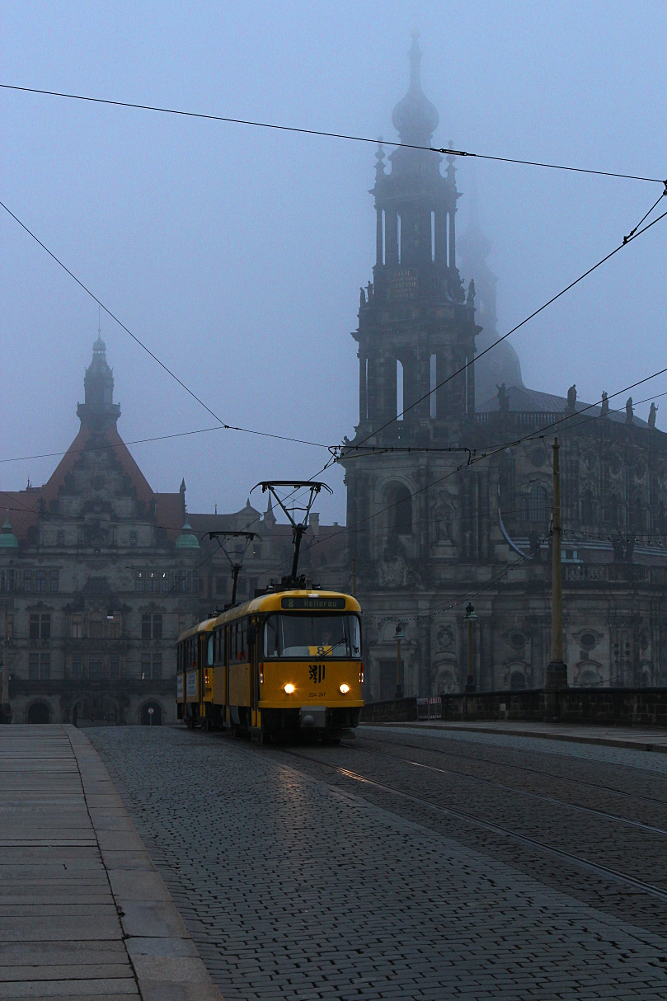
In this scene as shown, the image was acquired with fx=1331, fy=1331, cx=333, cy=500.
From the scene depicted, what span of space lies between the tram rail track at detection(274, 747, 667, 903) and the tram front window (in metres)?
6.21

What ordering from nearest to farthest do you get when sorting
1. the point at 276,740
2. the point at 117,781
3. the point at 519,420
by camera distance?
the point at 117,781 < the point at 276,740 < the point at 519,420

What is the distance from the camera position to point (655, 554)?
325 feet

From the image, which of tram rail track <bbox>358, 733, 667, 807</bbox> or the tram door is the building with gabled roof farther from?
tram rail track <bbox>358, 733, 667, 807</bbox>

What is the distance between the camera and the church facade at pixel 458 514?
8831 cm

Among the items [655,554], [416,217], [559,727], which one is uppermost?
[416,217]

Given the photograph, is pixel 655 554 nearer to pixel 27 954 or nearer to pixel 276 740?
pixel 276 740

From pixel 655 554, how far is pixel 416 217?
30687 mm

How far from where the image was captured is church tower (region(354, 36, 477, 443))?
9281 cm

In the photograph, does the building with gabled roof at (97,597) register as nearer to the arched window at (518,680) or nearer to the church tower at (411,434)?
the church tower at (411,434)

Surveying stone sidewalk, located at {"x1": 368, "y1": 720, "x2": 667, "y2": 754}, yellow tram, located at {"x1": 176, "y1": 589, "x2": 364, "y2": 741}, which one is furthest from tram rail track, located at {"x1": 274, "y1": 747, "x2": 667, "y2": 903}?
stone sidewalk, located at {"x1": 368, "y1": 720, "x2": 667, "y2": 754}

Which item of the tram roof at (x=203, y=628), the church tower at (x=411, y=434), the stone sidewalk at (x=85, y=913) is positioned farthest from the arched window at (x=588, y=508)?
the stone sidewalk at (x=85, y=913)

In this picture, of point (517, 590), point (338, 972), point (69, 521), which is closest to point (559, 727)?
point (338, 972)

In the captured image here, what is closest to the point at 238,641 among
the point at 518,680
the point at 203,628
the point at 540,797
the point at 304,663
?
the point at 304,663

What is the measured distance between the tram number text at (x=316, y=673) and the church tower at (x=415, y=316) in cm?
6633
